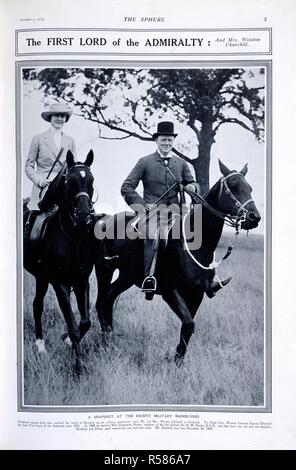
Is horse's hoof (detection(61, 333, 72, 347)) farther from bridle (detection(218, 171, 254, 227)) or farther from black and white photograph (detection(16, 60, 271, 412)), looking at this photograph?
bridle (detection(218, 171, 254, 227))

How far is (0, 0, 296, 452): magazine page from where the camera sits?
1.75 metres

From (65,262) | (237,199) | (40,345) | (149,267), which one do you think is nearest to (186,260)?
(149,267)

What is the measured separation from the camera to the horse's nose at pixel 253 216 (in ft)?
5.77

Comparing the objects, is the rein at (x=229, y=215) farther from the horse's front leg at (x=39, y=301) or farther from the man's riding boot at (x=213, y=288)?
the horse's front leg at (x=39, y=301)

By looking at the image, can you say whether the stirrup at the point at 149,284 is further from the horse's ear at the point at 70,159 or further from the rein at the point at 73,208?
the horse's ear at the point at 70,159

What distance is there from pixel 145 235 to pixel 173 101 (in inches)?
13.6

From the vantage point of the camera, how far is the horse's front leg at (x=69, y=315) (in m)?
1.77

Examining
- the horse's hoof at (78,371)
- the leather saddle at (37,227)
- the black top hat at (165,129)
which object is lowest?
the horse's hoof at (78,371)

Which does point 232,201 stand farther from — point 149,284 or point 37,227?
point 37,227

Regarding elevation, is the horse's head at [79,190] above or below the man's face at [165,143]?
below

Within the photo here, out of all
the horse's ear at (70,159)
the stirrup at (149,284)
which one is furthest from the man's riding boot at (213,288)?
the horse's ear at (70,159)

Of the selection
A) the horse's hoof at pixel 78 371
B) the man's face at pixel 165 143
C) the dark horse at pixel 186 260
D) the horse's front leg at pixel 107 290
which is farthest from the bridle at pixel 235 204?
the horse's hoof at pixel 78 371

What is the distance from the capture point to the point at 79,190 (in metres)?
1.74
